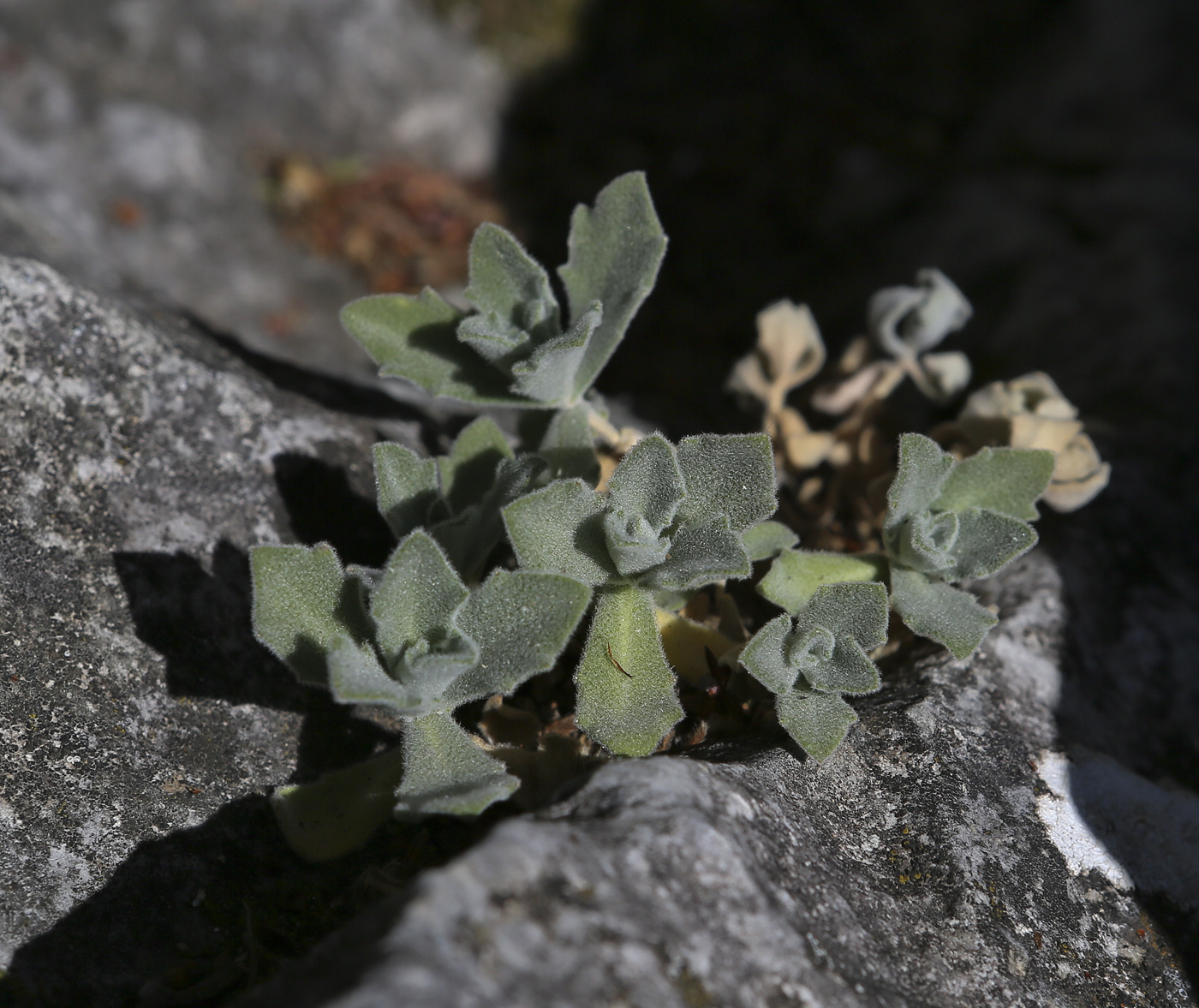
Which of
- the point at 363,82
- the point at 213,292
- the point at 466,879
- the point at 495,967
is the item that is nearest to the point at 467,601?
the point at 466,879

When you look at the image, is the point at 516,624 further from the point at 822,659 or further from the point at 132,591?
the point at 132,591

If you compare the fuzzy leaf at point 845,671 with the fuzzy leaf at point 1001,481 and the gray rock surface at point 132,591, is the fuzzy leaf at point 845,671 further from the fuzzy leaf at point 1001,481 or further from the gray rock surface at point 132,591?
the gray rock surface at point 132,591

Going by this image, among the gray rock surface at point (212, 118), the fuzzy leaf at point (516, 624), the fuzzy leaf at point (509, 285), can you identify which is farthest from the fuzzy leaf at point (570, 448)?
the gray rock surface at point (212, 118)

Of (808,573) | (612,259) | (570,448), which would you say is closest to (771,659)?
(808,573)

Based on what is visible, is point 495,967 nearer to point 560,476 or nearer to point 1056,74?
point 560,476

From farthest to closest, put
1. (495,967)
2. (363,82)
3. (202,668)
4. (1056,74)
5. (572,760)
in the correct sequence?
(363,82), (1056,74), (202,668), (572,760), (495,967)

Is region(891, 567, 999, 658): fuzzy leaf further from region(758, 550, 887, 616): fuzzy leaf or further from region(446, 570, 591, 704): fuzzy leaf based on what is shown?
region(446, 570, 591, 704): fuzzy leaf
